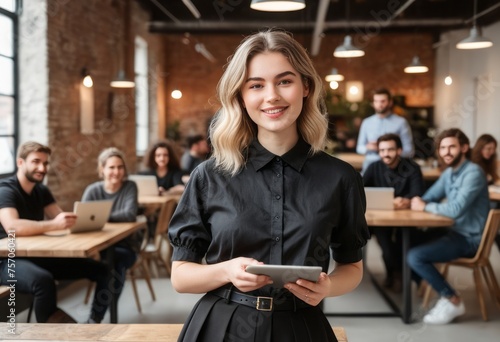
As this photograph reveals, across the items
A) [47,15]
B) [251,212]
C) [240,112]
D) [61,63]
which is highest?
[47,15]

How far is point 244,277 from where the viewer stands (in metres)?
1.51

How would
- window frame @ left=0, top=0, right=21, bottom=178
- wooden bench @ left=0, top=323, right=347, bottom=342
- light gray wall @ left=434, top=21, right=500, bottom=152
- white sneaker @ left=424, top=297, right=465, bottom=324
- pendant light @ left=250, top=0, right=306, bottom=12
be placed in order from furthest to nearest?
light gray wall @ left=434, top=21, right=500, bottom=152
window frame @ left=0, top=0, right=21, bottom=178
pendant light @ left=250, top=0, right=306, bottom=12
white sneaker @ left=424, top=297, right=465, bottom=324
wooden bench @ left=0, top=323, right=347, bottom=342

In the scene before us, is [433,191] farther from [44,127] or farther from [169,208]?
[44,127]

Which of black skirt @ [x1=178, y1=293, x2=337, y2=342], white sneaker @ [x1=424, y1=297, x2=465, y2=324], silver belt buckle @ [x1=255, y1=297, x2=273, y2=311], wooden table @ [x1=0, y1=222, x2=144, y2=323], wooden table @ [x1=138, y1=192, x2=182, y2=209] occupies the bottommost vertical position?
white sneaker @ [x1=424, y1=297, x2=465, y2=324]

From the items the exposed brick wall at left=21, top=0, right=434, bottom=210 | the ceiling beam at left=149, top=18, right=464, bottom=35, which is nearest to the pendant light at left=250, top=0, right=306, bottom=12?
the exposed brick wall at left=21, top=0, right=434, bottom=210

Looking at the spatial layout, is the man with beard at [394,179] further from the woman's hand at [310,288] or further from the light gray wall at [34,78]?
the woman's hand at [310,288]

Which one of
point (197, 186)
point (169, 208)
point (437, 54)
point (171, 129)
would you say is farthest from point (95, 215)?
point (437, 54)

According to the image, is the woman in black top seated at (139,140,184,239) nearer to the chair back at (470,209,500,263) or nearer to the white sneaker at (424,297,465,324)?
the white sneaker at (424,297,465,324)

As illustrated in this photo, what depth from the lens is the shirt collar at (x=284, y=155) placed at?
1689mm

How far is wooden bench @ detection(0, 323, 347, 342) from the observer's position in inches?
118

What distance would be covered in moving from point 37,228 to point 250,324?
3.43 meters

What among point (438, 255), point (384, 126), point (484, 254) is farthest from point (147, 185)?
point (484, 254)

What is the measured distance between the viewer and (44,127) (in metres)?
7.38

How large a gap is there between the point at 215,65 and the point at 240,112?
15435 mm
